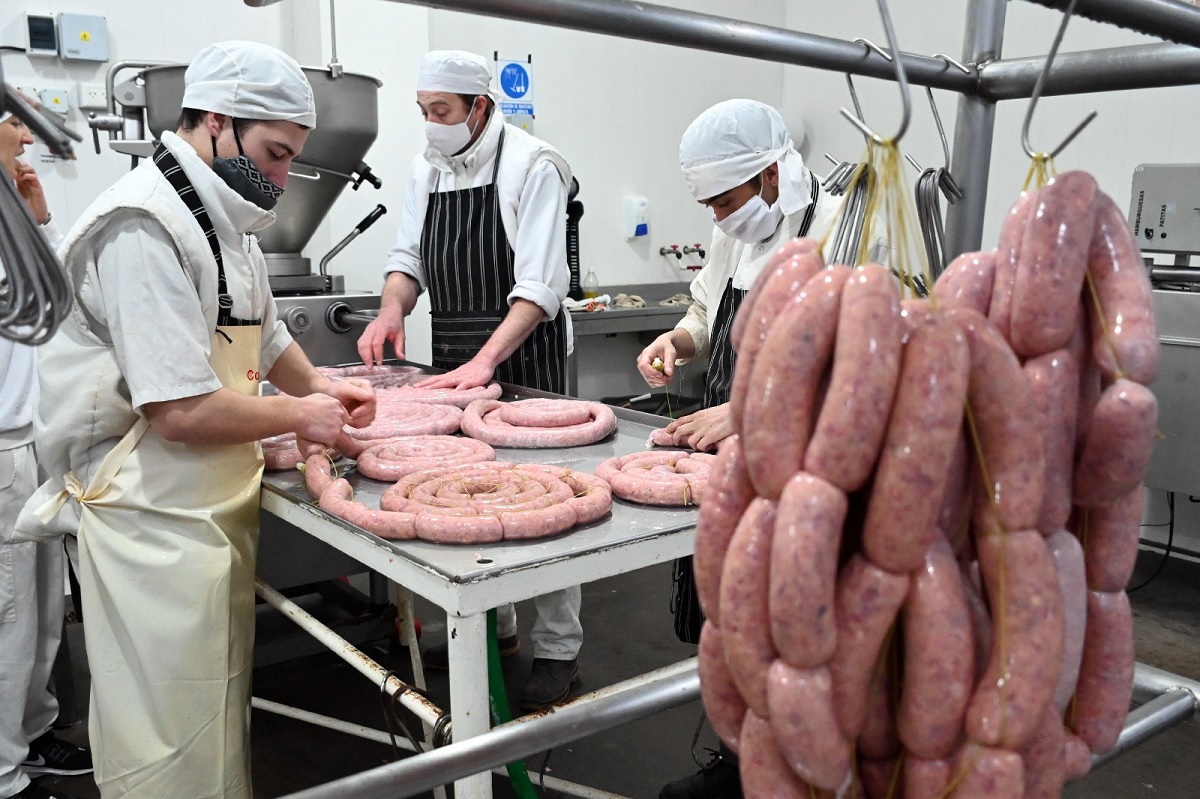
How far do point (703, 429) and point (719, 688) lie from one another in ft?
5.16

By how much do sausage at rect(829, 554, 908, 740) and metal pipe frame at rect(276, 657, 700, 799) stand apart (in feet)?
0.90

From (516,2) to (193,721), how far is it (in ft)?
5.76

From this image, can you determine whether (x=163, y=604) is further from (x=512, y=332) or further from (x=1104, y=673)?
(x=1104, y=673)

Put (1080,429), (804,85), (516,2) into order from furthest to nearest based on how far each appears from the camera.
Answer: (804,85) → (516,2) → (1080,429)

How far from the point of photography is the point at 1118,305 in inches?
30.3

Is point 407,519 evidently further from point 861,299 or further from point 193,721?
point 861,299

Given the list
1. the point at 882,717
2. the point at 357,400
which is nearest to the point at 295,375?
the point at 357,400

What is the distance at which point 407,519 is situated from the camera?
179 centimetres

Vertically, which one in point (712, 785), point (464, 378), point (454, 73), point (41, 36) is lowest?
point (712, 785)

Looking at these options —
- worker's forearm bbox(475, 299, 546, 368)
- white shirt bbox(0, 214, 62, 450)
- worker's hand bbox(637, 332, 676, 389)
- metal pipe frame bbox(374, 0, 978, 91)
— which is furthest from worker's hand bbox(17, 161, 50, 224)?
metal pipe frame bbox(374, 0, 978, 91)

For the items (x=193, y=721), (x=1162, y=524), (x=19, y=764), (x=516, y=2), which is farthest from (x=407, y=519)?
(x=1162, y=524)

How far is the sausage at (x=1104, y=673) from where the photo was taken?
820 millimetres

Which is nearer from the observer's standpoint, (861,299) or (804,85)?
(861,299)

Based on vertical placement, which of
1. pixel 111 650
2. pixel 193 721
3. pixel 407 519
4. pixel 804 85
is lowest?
pixel 193 721
